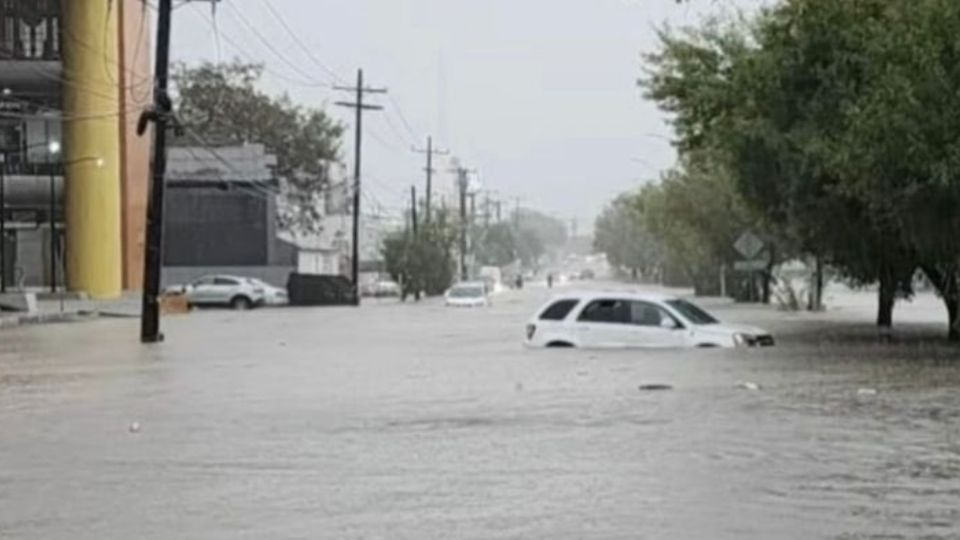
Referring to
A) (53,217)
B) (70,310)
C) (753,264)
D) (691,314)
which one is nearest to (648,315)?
(691,314)

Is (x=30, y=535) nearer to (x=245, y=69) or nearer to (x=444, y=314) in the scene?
(x=444, y=314)

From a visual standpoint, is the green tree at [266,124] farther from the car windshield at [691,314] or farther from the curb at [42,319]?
the car windshield at [691,314]

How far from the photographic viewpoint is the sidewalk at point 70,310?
54156 millimetres

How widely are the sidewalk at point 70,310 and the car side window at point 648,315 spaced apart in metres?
23.5

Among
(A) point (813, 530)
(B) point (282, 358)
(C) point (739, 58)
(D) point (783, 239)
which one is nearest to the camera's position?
(A) point (813, 530)

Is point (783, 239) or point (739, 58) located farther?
point (783, 239)

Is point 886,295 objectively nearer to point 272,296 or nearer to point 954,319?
point 954,319

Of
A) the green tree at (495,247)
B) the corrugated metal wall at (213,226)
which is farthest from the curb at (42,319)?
the green tree at (495,247)

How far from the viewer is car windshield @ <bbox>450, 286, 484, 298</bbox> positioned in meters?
76.9

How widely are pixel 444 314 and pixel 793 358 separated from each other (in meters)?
32.5

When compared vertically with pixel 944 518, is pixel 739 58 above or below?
above

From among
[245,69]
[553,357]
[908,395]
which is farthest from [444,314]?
[245,69]

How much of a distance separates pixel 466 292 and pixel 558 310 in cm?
4374

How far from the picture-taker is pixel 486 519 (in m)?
11.4
